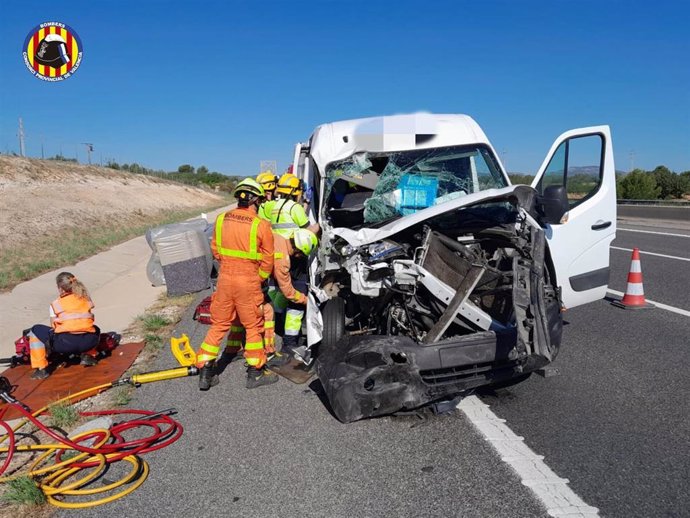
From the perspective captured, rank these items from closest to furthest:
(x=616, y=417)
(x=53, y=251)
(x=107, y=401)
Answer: (x=616, y=417) < (x=107, y=401) < (x=53, y=251)

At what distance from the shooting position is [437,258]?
15.6ft

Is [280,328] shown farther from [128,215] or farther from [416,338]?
[128,215]

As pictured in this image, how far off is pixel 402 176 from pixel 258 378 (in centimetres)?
257

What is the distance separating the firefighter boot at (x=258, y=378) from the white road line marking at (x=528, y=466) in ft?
5.86

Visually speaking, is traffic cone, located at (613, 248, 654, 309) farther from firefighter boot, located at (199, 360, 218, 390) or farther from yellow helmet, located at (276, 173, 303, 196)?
firefighter boot, located at (199, 360, 218, 390)

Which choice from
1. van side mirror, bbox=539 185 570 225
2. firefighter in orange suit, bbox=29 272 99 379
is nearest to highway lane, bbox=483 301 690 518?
van side mirror, bbox=539 185 570 225

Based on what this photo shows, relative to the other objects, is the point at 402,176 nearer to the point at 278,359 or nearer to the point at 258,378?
the point at 278,359

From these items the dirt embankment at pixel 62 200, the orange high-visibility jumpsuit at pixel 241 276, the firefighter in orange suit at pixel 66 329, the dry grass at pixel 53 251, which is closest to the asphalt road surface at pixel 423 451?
the orange high-visibility jumpsuit at pixel 241 276

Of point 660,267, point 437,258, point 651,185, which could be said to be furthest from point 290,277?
point 651,185

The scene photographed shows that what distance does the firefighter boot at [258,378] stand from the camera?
5289 millimetres

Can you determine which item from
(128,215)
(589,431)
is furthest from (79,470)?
(128,215)

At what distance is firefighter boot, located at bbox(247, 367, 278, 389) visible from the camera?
17.4ft

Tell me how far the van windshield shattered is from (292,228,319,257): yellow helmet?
337 millimetres

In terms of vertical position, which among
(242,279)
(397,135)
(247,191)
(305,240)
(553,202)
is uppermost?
(397,135)
